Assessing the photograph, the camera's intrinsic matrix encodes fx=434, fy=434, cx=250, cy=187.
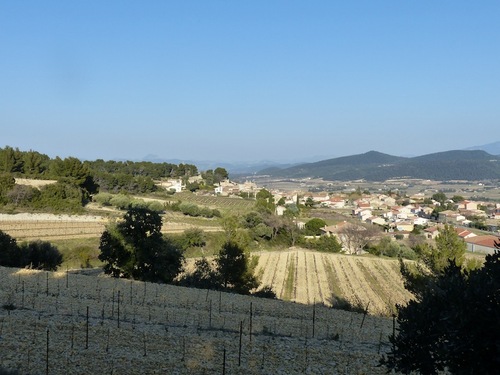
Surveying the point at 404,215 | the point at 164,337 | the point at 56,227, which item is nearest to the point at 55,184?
the point at 56,227

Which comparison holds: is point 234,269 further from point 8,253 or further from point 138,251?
point 8,253

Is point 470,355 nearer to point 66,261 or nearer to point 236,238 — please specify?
point 236,238

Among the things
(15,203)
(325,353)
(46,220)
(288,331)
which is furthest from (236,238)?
(15,203)

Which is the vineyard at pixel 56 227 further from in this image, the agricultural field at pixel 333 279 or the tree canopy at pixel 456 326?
the tree canopy at pixel 456 326

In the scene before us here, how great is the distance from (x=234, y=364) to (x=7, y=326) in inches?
250

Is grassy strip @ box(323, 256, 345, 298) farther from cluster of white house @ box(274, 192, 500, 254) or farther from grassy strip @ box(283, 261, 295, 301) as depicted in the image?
cluster of white house @ box(274, 192, 500, 254)

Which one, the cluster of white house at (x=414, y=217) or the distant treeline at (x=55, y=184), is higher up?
the distant treeline at (x=55, y=184)

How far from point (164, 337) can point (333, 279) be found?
101ft

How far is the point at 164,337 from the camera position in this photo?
12.4 m

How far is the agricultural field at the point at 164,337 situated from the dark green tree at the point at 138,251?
299 inches

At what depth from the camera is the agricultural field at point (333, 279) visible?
108ft

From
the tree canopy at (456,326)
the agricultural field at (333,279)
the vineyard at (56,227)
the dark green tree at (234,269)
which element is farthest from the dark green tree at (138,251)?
the tree canopy at (456,326)

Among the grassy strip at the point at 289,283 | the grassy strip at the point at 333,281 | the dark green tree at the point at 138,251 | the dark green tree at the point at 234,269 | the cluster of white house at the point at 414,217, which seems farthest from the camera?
the cluster of white house at the point at 414,217

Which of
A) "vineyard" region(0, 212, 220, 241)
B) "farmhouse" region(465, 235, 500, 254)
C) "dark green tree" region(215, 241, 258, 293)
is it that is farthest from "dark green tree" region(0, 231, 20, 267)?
"farmhouse" region(465, 235, 500, 254)
